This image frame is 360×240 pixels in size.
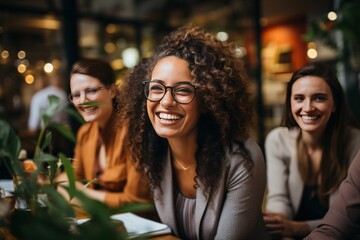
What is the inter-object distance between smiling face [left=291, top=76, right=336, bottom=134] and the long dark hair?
3 centimetres

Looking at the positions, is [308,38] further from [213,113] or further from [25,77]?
[25,77]

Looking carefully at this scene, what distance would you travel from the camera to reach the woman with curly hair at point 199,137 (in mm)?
1405

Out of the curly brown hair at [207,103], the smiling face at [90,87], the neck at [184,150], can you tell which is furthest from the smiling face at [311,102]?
the smiling face at [90,87]

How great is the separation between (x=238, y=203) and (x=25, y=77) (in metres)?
4.58

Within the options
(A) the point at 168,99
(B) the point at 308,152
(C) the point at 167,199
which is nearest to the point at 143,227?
(C) the point at 167,199

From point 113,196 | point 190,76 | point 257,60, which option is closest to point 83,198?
point 190,76

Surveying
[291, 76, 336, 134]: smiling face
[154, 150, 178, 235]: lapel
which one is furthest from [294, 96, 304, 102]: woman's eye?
[154, 150, 178, 235]: lapel

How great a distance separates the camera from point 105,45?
609 centimetres

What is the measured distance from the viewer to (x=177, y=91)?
139 cm

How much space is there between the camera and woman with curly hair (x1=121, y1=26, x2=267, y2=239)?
1405 millimetres

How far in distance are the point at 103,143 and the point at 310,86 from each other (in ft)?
3.55

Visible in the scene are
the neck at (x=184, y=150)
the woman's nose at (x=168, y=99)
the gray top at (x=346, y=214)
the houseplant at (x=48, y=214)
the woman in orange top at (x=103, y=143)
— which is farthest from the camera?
the woman in orange top at (x=103, y=143)

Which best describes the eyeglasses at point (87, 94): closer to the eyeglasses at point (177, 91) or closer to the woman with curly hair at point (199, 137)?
the woman with curly hair at point (199, 137)

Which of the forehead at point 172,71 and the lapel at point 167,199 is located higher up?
the forehead at point 172,71
